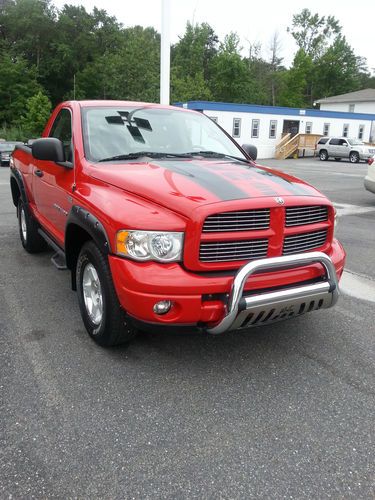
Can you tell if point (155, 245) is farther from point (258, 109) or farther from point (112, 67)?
point (112, 67)

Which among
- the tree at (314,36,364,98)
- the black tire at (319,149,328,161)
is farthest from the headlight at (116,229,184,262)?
the tree at (314,36,364,98)

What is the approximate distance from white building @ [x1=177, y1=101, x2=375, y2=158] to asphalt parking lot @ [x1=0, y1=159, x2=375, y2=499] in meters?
32.5

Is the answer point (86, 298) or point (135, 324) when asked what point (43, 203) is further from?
point (135, 324)

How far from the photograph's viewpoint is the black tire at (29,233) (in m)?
5.68

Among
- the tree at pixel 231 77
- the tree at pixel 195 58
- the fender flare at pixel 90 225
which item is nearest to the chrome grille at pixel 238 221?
the fender flare at pixel 90 225

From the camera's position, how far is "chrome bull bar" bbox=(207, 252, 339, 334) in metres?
2.76

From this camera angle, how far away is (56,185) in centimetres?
432

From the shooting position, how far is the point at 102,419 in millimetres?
2676

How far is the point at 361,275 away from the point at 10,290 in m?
4.11

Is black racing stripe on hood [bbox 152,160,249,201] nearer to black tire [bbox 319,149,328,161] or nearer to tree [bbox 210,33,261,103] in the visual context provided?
black tire [bbox 319,149,328,161]

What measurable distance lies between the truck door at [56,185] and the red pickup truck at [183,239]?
5cm

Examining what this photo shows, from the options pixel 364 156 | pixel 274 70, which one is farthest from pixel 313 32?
pixel 364 156

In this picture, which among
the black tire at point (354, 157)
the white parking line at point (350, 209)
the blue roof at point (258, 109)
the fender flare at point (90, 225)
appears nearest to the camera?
the fender flare at point (90, 225)

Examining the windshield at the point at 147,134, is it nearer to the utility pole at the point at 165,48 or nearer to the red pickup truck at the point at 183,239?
the red pickup truck at the point at 183,239
